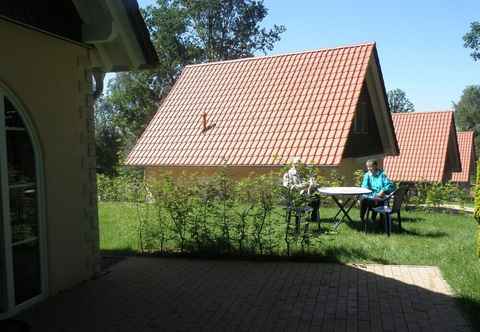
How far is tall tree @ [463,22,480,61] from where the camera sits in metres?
27.3

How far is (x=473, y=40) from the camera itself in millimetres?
27500

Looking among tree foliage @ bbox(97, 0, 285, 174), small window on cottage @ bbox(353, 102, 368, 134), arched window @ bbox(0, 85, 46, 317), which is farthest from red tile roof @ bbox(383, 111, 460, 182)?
arched window @ bbox(0, 85, 46, 317)

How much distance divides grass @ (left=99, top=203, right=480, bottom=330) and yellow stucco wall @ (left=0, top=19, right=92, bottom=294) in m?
2.33

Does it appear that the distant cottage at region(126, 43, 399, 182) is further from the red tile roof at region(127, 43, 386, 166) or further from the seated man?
the seated man

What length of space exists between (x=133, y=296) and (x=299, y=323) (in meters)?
2.17

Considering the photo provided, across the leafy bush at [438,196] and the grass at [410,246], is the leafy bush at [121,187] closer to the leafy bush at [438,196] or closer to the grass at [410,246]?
the grass at [410,246]

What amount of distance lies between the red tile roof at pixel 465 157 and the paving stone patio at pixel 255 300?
1317 inches

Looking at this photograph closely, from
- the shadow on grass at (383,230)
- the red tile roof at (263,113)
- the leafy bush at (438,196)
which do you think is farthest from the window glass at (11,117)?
the leafy bush at (438,196)

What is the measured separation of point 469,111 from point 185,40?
5696cm

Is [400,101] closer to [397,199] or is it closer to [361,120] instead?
[361,120]

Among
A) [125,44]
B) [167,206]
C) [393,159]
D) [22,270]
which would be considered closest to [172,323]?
[22,270]

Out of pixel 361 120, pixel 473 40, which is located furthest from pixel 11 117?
pixel 473 40

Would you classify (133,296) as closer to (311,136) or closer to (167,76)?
(311,136)

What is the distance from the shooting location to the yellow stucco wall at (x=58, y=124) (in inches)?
211
